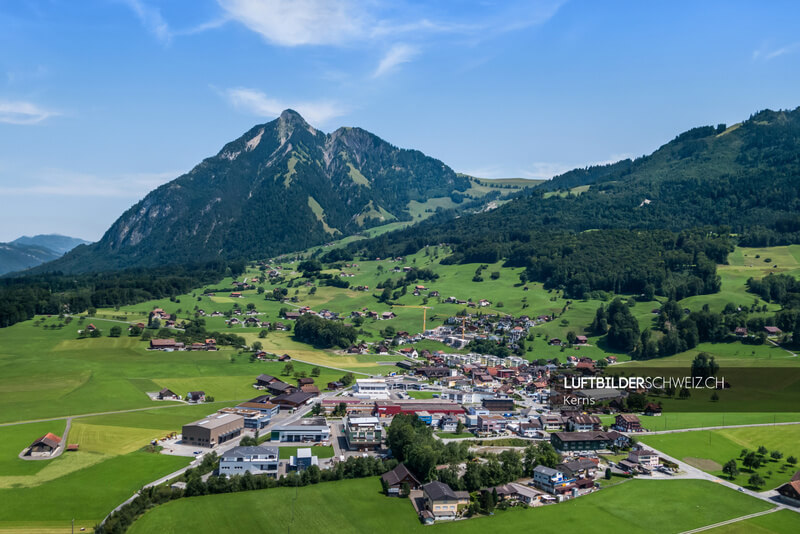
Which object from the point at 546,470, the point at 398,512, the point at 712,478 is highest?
the point at 546,470

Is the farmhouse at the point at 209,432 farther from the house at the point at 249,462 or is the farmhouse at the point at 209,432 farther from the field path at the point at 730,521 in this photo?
the field path at the point at 730,521

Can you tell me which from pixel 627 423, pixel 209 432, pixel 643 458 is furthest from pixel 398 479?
pixel 627 423

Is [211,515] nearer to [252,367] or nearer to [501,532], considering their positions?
[501,532]

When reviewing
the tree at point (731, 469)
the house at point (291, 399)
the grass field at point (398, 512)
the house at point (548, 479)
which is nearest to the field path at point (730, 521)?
the grass field at point (398, 512)

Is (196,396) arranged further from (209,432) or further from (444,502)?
(444,502)

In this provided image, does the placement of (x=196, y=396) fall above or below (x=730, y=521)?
above

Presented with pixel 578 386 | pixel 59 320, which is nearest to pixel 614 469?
pixel 578 386

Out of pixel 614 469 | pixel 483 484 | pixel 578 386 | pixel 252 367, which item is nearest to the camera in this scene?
pixel 483 484
